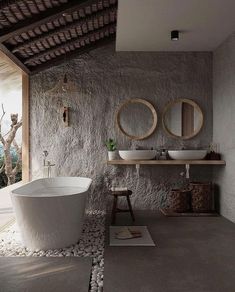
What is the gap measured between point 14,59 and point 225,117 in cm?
322

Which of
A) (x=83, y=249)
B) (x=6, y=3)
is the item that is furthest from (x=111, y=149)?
(x=6, y=3)

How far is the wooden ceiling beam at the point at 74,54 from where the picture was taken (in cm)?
547

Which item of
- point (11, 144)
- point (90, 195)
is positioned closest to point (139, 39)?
point (90, 195)

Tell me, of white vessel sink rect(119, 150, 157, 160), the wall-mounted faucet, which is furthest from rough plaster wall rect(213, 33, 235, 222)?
the wall-mounted faucet

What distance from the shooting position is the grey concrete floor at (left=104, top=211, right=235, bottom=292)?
2.65 meters

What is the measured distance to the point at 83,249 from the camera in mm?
3535

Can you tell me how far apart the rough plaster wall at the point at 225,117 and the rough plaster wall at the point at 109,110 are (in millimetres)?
243

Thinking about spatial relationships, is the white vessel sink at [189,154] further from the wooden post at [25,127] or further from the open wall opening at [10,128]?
the open wall opening at [10,128]

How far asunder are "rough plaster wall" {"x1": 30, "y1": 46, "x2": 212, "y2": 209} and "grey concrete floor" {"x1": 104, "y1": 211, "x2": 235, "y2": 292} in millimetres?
1216

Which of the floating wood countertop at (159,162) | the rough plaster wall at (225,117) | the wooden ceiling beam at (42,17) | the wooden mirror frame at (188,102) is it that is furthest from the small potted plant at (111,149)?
the wooden ceiling beam at (42,17)

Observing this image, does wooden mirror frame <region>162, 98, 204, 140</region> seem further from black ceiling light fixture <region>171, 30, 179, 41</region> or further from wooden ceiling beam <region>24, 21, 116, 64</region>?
wooden ceiling beam <region>24, 21, 116, 64</region>

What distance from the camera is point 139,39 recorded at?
16.3ft

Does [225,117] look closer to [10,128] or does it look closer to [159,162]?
[159,162]

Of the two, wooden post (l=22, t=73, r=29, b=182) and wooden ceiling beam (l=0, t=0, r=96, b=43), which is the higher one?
wooden ceiling beam (l=0, t=0, r=96, b=43)
